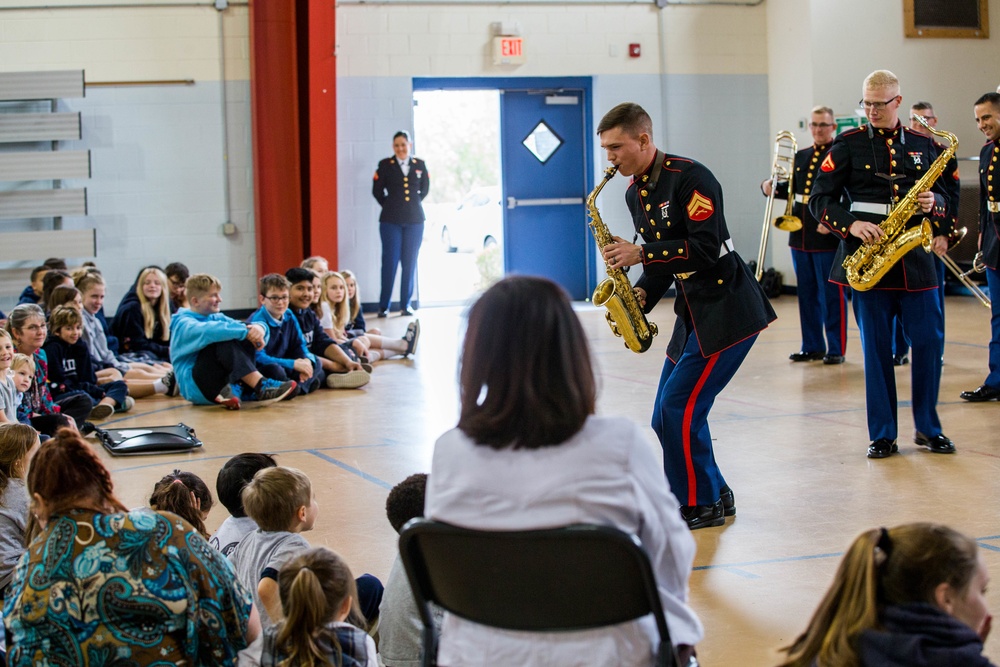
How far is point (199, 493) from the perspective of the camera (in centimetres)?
321

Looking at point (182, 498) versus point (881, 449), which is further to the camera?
point (881, 449)

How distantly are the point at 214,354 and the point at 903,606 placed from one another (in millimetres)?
5735

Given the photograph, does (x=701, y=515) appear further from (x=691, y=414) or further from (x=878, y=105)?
(x=878, y=105)

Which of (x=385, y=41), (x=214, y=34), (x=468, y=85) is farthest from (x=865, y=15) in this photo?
(x=214, y=34)

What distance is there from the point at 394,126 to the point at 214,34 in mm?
2064

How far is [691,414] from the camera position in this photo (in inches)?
157

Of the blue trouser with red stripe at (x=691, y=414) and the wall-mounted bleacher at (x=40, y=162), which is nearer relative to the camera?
the blue trouser with red stripe at (x=691, y=414)

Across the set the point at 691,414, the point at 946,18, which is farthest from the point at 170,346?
the point at 946,18

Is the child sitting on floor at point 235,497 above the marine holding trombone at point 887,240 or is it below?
below

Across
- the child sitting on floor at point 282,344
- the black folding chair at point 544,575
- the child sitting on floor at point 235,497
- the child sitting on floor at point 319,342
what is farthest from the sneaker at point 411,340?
the black folding chair at point 544,575

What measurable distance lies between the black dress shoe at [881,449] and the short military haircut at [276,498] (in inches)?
119

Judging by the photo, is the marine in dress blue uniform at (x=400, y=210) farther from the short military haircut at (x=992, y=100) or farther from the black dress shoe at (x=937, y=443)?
the black dress shoe at (x=937, y=443)

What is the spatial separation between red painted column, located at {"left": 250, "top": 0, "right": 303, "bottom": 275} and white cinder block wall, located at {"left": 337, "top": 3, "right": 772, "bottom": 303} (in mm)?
641

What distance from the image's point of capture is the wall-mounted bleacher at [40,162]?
1099 centimetres
